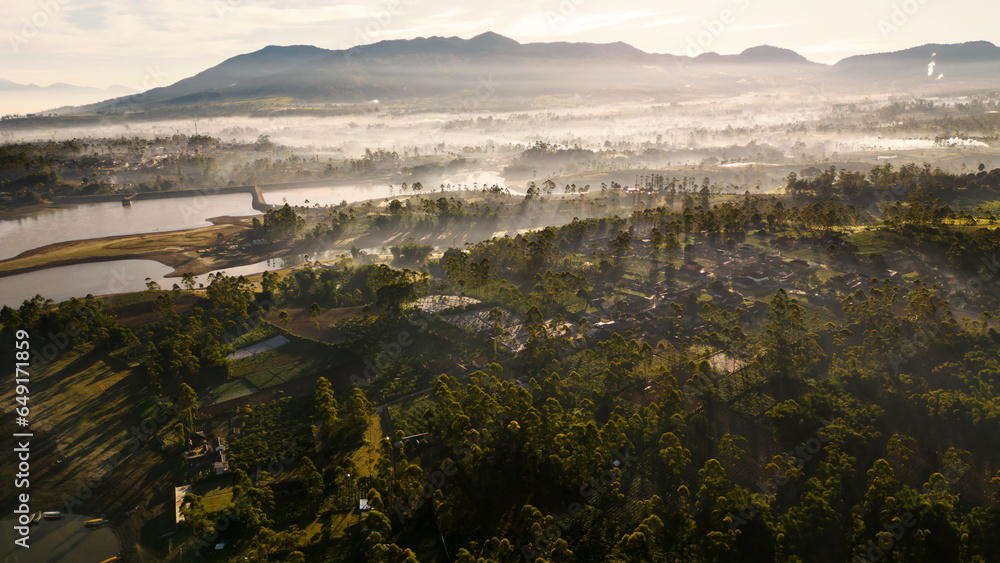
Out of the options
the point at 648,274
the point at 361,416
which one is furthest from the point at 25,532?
the point at 648,274

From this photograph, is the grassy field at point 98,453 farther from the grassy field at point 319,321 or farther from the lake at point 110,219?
the lake at point 110,219

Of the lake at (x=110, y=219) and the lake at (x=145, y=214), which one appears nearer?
the lake at (x=110, y=219)

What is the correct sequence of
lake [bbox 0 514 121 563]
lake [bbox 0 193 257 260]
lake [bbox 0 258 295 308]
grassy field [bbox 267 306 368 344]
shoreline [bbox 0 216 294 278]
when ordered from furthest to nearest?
1. lake [bbox 0 193 257 260]
2. shoreline [bbox 0 216 294 278]
3. lake [bbox 0 258 295 308]
4. grassy field [bbox 267 306 368 344]
5. lake [bbox 0 514 121 563]

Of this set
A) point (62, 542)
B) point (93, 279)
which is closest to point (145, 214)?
point (93, 279)

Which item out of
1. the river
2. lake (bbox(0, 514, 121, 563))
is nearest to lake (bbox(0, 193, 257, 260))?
the river

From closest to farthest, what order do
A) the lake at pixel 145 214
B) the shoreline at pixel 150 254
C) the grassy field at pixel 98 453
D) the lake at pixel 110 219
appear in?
the grassy field at pixel 98 453, the shoreline at pixel 150 254, the lake at pixel 110 219, the lake at pixel 145 214

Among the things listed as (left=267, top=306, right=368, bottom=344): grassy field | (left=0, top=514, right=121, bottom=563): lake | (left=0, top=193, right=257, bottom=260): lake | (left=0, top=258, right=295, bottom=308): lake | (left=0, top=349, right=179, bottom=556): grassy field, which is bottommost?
(left=0, top=514, right=121, bottom=563): lake

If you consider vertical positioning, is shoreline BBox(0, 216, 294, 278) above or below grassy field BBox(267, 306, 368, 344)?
above

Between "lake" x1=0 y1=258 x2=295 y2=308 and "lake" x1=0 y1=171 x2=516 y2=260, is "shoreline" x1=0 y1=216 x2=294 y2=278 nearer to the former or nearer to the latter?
"lake" x1=0 y1=258 x2=295 y2=308

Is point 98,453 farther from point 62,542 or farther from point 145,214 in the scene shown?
point 145,214

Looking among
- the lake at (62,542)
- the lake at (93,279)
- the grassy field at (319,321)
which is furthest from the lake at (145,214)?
the lake at (62,542)

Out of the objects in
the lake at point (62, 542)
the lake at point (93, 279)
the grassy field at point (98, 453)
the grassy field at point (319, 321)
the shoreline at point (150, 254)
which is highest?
the shoreline at point (150, 254)

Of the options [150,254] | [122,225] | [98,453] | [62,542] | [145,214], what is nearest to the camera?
[62,542]
